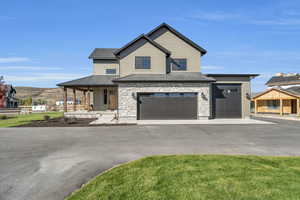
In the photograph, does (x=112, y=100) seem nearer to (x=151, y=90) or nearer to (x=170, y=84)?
(x=151, y=90)

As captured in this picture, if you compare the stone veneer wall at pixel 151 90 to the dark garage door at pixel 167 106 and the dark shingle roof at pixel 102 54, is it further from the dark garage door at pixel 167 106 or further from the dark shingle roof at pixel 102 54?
the dark shingle roof at pixel 102 54

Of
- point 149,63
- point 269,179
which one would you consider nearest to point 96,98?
point 149,63

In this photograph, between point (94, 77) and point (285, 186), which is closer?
point (285, 186)

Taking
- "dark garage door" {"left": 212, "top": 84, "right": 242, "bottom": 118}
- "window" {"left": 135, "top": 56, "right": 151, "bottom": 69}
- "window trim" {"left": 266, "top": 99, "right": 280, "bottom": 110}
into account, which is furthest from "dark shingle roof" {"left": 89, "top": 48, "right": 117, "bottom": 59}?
"window trim" {"left": 266, "top": 99, "right": 280, "bottom": 110}

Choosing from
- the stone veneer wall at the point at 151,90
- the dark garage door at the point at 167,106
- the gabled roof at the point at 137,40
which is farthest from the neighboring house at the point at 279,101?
the gabled roof at the point at 137,40

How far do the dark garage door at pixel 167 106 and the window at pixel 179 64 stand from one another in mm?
4355

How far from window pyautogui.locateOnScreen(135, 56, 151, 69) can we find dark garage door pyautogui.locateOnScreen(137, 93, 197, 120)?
3.90 metres

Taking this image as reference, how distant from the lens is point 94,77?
21172 millimetres

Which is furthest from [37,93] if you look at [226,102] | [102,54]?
[226,102]

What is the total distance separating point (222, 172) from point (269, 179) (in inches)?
38.6

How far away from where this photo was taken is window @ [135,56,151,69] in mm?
17844

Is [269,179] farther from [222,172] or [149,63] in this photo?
[149,63]

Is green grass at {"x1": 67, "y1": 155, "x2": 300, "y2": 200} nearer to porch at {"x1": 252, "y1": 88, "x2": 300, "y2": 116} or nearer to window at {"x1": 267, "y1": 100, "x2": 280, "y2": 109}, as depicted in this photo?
porch at {"x1": 252, "y1": 88, "x2": 300, "y2": 116}

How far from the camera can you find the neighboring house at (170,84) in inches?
607
